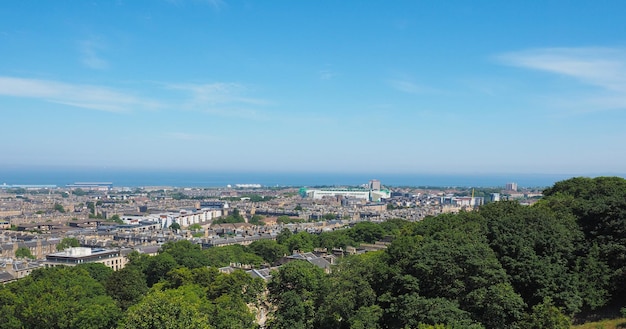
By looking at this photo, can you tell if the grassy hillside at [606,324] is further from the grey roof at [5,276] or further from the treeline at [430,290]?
the grey roof at [5,276]

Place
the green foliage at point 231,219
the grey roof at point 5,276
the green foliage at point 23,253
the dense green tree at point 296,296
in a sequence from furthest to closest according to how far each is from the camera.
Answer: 1. the green foliage at point 231,219
2. the green foliage at point 23,253
3. the grey roof at point 5,276
4. the dense green tree at point 296,296

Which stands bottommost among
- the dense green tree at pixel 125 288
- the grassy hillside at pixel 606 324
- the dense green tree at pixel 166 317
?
the dense green tree at pixel 125 288

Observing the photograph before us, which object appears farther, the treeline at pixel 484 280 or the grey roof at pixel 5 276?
the grey roof at pixel 5 276

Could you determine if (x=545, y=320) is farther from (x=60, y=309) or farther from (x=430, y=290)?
(x=60, y=309)

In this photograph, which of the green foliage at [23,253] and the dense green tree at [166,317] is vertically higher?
the dense green tree at [166,317]

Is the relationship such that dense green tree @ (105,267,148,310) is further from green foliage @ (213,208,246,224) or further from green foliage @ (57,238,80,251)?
green foliage @ (213,208,246,224)

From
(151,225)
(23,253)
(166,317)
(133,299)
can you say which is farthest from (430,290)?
(151,225)

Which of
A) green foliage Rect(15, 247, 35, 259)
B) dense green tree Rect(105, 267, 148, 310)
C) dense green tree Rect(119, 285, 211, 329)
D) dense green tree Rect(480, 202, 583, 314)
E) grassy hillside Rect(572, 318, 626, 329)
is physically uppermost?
dense green tree Rect(480, 202, 583, 314)

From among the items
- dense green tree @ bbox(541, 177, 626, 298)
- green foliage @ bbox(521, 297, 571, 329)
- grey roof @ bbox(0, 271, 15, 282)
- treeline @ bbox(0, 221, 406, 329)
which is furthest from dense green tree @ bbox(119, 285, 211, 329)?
grey roof @ bbox(0, 271, 15, 282)

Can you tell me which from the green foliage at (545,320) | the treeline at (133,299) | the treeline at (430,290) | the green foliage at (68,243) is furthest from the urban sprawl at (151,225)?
the green foliage at (545,320)

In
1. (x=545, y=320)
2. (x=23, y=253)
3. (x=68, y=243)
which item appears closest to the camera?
(x=545, y=320)

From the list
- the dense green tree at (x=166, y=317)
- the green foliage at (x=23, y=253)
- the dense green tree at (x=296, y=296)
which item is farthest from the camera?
the green foliage at (x=23, y=253)

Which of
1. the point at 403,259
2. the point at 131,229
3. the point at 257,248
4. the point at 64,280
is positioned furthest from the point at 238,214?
the point at 403,259
